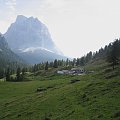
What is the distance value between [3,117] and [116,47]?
67.4 m

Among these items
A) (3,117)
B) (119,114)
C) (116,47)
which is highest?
(116,47)

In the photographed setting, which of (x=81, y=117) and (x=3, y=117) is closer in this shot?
(x=81, y=117)

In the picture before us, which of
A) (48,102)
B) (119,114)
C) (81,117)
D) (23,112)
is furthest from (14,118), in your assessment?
(119,114)

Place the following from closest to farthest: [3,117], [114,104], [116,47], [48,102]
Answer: [114,104], [3,117], [48,102], [116,47]

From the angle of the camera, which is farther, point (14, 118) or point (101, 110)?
point (14, 118)

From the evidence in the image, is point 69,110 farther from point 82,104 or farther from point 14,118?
point 14,118

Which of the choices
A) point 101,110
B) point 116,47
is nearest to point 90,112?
point 101,110

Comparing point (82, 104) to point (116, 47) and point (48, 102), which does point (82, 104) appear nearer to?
point (48, 102)

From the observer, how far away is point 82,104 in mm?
46969

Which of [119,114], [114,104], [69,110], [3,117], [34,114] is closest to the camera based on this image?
[119,114]

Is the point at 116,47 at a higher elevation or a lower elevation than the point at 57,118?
higher

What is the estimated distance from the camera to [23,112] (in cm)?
5266

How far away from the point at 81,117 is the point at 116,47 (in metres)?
74.2

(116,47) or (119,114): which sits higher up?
(116,47)
